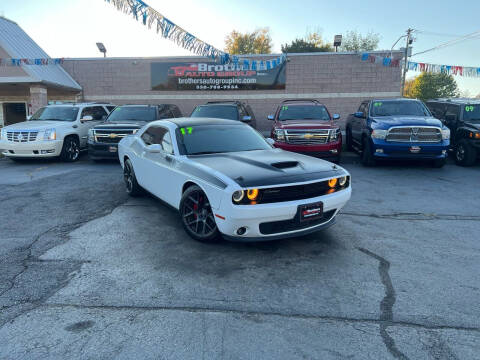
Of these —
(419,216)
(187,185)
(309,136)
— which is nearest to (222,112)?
(309,136)

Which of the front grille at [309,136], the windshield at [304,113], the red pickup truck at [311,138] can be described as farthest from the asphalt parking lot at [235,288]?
the windshield at [304,113]

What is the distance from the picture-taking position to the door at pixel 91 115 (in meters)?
11.5

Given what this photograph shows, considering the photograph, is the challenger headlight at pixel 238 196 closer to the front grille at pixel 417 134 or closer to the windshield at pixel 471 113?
the front grille at pixel 417 134

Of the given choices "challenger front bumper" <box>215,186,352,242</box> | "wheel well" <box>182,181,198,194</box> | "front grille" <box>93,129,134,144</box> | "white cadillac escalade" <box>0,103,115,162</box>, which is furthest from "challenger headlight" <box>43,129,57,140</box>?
"challenger front bumper" <box>215,186,352,242</box>

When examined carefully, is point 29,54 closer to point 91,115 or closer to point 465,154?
point 91,115

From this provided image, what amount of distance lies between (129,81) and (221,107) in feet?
30.5

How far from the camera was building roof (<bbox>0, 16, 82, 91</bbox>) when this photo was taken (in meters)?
14.8

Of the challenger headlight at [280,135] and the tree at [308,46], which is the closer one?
the challenger headlight at [280,135]

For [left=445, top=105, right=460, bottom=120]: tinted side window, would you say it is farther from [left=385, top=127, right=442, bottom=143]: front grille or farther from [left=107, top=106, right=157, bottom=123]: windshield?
[left=107, top=106, right=157, bottom=123]: windshield

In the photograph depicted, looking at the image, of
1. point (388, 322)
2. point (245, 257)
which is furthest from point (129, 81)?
point (388, 322)

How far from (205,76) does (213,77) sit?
0.41 m

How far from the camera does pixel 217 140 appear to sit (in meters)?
5.20

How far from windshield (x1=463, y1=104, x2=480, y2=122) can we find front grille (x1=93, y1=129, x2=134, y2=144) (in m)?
9.90

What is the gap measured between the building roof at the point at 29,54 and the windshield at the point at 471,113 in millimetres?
15998
